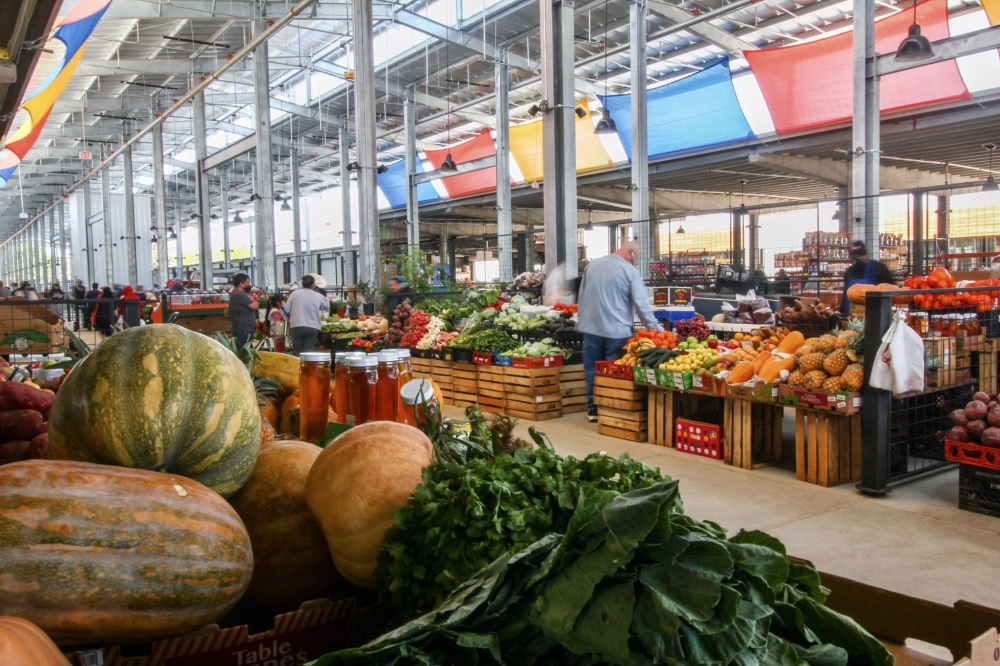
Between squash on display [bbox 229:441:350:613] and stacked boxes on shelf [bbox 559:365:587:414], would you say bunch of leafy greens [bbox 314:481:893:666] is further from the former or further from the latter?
stacked boxes on shelf [bbox 559:365:587:414]

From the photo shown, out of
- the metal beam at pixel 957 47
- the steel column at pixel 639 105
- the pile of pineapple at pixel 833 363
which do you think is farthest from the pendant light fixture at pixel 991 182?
the pile of pineapple at pixel 833 363

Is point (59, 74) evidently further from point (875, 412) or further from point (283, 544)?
point (875, 412)

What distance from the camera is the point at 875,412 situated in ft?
16.3

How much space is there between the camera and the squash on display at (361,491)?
4.71 feet

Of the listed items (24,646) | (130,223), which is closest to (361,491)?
(24,646)

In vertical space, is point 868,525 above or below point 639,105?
below

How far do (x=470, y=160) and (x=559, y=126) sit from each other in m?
12.4

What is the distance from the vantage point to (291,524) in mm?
1599

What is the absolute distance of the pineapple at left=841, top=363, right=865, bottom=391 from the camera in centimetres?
506

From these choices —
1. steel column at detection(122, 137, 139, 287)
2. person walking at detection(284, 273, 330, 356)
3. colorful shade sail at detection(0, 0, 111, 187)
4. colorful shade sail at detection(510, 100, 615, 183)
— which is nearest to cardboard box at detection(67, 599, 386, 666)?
colorful shade sail at detection(0, 0, 111, 187)

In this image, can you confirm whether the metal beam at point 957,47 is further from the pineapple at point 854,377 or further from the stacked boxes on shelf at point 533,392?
the pineapple at point 854,377

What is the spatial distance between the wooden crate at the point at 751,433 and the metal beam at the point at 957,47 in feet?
23.5

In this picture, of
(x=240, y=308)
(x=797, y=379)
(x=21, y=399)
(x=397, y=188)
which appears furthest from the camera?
(x=397, y=188)

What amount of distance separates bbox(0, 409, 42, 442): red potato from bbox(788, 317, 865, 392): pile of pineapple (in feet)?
16.1
